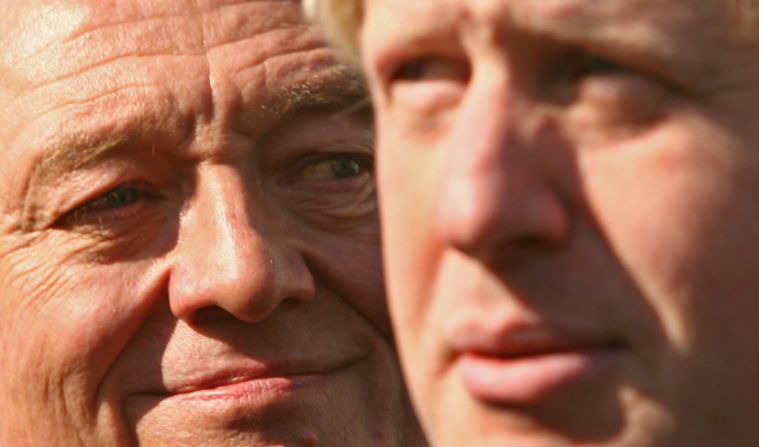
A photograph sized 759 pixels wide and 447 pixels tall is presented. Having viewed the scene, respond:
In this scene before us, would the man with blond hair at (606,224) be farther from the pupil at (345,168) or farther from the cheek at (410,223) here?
the pupil at (345,168)

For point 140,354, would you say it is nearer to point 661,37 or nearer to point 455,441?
point 455,441

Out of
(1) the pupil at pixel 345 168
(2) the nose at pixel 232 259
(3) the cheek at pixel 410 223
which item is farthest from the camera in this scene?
(1) the pupil at pixel 345 168

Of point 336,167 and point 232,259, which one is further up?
point 336,167

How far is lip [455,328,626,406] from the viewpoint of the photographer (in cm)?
195

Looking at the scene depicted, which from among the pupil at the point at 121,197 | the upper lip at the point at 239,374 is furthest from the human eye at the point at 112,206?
the upper lip at the point at 239,374

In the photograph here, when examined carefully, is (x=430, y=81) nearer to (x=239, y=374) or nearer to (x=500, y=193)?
(x=500, y=193)

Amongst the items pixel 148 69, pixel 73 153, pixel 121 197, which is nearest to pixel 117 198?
pixel 121 197

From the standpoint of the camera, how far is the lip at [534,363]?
1.95 meters

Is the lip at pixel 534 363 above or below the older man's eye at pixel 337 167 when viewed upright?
below

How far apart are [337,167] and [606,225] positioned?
1818mm

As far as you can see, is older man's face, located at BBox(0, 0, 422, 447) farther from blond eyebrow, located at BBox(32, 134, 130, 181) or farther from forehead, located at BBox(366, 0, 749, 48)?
forehead, located at BBox(366, 0, 749, 48)

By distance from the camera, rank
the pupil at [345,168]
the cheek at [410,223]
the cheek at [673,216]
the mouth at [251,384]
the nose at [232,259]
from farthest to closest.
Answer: the pupil at [345,168] → the mouth at [251,384] → the nose at [232,259] → the cheek at [410,223] → the cheek at [673,216]

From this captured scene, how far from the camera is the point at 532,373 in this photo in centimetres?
197

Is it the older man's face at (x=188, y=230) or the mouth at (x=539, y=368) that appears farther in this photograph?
the older man's face at (x=188, y=230)
